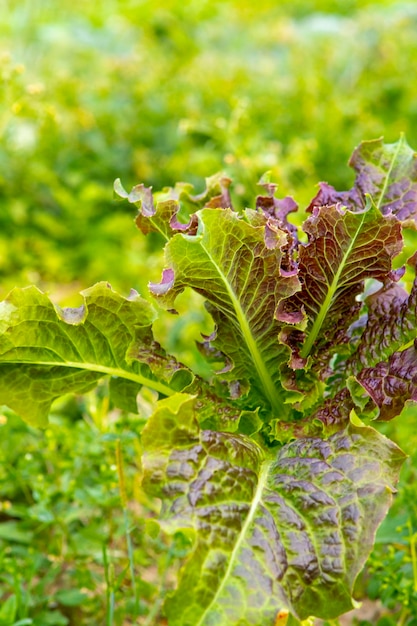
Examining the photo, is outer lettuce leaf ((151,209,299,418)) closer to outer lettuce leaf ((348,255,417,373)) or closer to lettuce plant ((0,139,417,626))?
lettuce plant ((0,139,417,626))

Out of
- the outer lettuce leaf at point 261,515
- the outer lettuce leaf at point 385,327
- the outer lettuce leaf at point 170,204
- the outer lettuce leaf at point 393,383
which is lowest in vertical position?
the outer lettuce leaf at point 261,515

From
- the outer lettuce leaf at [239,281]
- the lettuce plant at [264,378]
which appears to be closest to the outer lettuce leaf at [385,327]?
the lettuce plant at [264,378]

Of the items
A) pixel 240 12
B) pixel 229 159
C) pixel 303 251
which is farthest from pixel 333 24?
pixel 303 251

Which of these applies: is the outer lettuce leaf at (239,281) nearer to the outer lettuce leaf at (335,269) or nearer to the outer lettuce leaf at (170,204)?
the outer lettuce leaf at (335,269)

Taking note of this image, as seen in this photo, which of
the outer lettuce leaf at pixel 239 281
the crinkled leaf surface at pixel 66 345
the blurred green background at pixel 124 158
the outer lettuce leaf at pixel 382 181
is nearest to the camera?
the outer lettuce leaf at pixel 239 281

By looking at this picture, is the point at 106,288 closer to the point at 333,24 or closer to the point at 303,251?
the point at 303,251

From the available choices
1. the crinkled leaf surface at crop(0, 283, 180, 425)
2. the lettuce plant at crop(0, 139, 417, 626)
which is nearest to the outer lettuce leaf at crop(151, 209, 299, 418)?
the lettuce plant at crop(0, 139, 417, 626)

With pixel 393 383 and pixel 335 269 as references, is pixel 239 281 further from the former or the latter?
pixel 393 383
